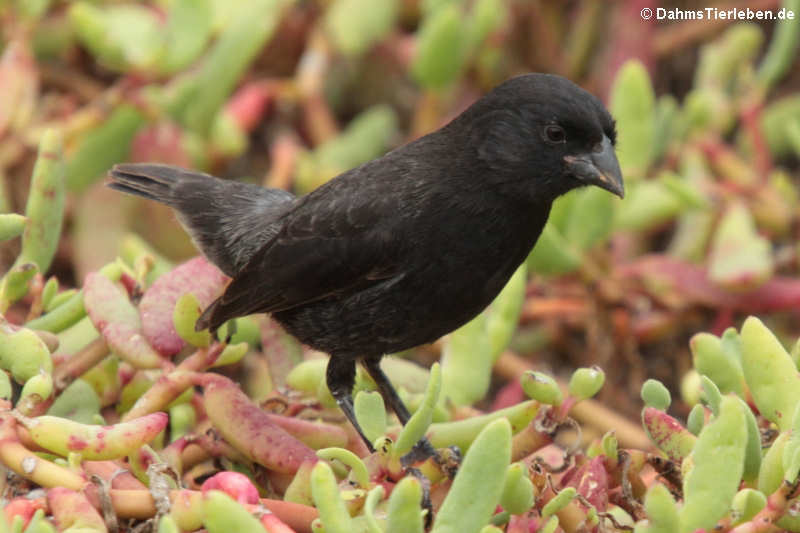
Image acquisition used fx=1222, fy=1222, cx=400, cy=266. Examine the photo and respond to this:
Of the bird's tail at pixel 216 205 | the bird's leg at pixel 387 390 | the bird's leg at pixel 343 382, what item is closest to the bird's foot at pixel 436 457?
the bird's leg at pixel 343 382

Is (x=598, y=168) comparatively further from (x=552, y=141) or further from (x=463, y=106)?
(x=463, y=106)

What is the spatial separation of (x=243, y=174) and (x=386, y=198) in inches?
93.4

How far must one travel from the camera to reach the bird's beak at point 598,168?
291 centimetres

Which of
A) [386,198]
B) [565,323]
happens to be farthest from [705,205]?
[386,198]

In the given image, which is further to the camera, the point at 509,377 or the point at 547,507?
the point at 509,377

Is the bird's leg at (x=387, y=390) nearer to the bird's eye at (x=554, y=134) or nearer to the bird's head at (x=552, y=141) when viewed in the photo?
the bird's head at (x=552, y=141)

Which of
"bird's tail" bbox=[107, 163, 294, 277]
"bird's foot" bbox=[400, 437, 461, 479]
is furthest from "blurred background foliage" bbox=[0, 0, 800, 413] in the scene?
"bird's foot" bbox=[400, 437, 461, 479]

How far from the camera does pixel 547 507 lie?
2076mm

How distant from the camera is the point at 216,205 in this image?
3.56 m

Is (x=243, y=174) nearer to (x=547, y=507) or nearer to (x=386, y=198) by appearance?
(x=386, y=198)

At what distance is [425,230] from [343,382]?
444 millimetres

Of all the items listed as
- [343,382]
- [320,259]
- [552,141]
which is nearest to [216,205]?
[320,259]

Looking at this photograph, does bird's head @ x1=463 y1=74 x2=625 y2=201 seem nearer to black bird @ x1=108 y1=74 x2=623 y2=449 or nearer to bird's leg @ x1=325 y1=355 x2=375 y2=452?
black bird @ x1=108 y1=74 x2=623 y2=449

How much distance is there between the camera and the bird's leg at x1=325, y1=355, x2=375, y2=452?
290cm
